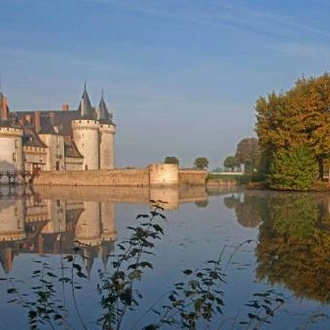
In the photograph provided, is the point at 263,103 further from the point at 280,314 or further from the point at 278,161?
the point at 280,314

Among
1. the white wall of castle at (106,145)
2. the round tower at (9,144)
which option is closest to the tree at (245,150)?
the white wall of castle at (106,145)

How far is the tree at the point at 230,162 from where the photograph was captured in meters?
83.9

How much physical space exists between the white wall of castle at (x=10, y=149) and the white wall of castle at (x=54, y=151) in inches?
204

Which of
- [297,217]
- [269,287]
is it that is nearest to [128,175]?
[297,217]

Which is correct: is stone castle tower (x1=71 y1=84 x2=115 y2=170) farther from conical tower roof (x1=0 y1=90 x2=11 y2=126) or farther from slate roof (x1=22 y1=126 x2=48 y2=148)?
conical tower roof (x1=0 y1=90 x2=11 y2=126)

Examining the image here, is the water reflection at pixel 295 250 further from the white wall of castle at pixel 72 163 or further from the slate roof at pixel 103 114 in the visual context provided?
the slate roof at pixel 103 114

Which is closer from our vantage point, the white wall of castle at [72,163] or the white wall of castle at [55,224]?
the white wall of castle at [55,224]

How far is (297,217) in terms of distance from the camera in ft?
55.4

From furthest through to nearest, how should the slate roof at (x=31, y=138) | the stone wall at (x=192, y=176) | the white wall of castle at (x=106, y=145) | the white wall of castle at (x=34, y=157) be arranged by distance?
1. the white wall of castle at (x=106, y=145)
2. the slate roof at (x=31, y=138)
3. the white wall of castle at (x=34, y=157)
4. the stone wall at (x=192, y=176)

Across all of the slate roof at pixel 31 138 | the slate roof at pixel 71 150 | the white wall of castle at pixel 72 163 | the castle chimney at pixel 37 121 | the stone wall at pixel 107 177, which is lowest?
the stone wall at pixel 107 177

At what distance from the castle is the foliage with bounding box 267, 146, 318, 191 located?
27.1 meters

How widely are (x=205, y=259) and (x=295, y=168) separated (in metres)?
25.2

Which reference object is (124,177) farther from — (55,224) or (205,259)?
(205,259)

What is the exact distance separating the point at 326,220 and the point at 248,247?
5.64m
